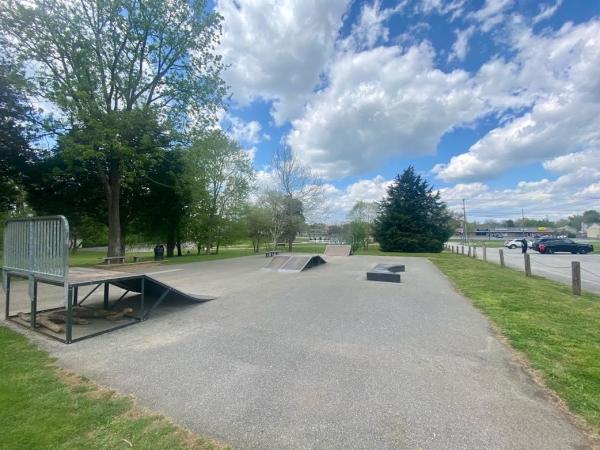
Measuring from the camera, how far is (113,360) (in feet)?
11.7

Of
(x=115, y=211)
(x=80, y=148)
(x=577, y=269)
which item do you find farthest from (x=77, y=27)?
(x=577, y=269)

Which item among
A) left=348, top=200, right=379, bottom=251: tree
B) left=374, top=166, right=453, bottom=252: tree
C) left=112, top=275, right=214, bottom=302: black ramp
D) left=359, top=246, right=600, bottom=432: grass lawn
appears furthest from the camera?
left=348, top=200, right=379, bottom=251: tree

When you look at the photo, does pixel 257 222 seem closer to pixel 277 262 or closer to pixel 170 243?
pixel 170 243

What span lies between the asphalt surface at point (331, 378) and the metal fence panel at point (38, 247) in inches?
44.3

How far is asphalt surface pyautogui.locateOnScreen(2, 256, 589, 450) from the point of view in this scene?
7.29 ft

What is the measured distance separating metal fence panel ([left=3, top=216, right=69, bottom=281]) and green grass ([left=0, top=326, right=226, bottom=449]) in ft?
5.12

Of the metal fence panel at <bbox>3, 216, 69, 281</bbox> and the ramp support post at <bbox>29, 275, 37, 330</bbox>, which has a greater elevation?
the metal fence panel at <bbox>3, 216, 69, 281</bbox>

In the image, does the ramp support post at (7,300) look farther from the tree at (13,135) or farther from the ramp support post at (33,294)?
the tree at (13,135)

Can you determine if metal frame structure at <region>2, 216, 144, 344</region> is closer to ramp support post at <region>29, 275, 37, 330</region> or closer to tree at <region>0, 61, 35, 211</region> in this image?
ramp support post at <region>29, 275, 37, 330</region>

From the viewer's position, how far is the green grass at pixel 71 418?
2.08 m

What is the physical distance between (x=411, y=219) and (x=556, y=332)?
2555 centimetres

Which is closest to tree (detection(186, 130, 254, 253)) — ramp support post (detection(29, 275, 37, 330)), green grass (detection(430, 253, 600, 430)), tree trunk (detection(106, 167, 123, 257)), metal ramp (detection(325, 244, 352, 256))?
tree trunk (detection(106, 167, 123, 257))

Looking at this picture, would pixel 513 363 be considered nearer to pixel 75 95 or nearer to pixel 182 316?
pixel 182 316

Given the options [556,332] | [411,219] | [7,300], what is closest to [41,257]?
[7,300]
